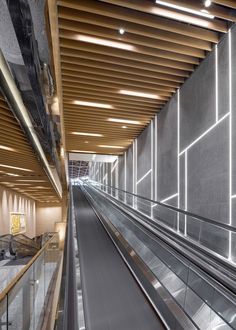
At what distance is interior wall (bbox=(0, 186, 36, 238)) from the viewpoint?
52.4ft

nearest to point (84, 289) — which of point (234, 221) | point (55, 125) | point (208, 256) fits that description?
point (208, 256)

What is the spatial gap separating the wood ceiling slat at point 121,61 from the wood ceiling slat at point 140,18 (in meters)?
1.25

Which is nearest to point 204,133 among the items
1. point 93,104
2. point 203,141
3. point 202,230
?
point 203,141

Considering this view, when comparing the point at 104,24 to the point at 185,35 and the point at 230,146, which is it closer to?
the point at 185,35

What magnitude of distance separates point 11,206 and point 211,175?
1520cm

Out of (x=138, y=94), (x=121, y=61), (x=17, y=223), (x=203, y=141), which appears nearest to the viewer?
(x=203, y=141)

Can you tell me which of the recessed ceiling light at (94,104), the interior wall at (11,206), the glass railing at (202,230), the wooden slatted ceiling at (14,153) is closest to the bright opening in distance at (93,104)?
the recessed ceiling light at (94,104)

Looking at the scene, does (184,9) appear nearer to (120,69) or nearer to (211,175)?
(120,69)

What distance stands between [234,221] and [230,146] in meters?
1.28

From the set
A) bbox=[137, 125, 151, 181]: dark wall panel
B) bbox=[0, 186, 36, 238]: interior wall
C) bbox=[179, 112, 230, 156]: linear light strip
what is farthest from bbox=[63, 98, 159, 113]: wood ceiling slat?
bbox=[0, 186, 36, 238]: interior wall

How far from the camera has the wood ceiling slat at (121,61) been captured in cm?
602

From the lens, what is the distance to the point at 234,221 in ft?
15.9

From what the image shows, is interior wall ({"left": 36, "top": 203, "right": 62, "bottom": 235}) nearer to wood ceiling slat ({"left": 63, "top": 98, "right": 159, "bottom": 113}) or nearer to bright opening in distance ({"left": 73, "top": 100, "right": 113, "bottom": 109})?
wood ceiling slat ({"left": 63, "top": 98, "right": 159, "bottom": 113})

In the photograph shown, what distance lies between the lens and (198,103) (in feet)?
21.2
